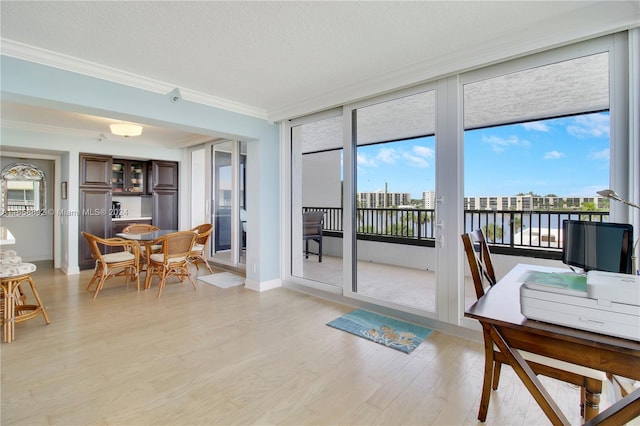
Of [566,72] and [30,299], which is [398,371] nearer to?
[566,72]

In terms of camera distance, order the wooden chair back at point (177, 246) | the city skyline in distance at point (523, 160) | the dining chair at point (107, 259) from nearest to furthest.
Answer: the city skyline in distance at point (523, 160) → the dining chair at point (107, 259) → the wooden chair back at point (177, 246)

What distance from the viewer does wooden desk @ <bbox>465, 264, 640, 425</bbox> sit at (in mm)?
1185

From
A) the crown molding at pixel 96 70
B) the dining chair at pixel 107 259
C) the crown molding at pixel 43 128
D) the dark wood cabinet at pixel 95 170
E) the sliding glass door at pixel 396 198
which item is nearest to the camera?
the crown molding at pixel 96 70

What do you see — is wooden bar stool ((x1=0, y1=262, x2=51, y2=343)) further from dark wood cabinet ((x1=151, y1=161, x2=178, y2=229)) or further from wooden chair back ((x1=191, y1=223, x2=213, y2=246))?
dark wood cabinet ((x1=151, y1=161, x2=178, y2=229))

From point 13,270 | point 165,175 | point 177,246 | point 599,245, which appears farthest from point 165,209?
point 599,245

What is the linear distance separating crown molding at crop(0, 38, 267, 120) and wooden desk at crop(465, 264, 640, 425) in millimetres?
3556

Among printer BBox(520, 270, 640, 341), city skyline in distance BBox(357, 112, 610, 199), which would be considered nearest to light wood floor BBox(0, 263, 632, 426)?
printer BBox(520, 270, 640, 341)

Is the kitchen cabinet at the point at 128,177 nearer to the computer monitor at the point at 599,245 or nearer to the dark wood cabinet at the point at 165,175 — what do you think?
the dark wood cabinet at the point at 165,175

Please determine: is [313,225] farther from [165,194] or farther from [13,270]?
[13,270]

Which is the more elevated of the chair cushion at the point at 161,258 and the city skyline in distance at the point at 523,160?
the city skyline in distance at the point at 523,160

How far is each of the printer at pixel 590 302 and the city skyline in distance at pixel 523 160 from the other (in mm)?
1529

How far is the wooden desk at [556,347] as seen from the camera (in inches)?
46.6

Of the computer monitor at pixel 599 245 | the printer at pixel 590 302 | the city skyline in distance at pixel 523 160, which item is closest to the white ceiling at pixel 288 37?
the city skyline in distance at pixel 523 160

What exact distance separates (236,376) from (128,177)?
5.67m
